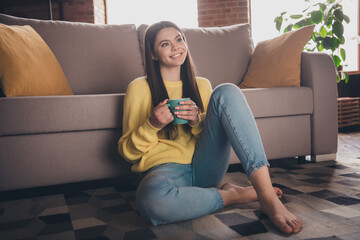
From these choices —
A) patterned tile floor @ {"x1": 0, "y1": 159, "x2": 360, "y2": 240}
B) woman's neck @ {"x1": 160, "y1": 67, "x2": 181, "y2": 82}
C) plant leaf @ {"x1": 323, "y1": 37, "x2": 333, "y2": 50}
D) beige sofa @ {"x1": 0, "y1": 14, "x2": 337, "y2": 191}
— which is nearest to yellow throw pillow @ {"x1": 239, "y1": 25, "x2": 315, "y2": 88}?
beige sofa @ {"x1": 0, "y1": 14, "x2": 337, "y2": 191}

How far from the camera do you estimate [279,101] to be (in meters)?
1.75

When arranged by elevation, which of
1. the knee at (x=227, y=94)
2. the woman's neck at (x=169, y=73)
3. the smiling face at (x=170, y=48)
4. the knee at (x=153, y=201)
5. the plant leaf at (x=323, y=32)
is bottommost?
→ the knee at (x=153, y=201)

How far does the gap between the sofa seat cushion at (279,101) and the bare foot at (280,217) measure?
0.84m

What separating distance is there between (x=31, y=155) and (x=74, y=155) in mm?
178

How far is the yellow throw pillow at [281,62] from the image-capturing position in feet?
6.14

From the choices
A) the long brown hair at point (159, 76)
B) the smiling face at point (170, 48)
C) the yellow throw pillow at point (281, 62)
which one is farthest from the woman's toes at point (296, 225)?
the yellow throw pillow at point (281, 62)

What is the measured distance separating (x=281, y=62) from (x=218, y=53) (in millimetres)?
530

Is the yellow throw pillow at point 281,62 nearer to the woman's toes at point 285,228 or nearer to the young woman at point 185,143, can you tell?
the young woman at point 185,143

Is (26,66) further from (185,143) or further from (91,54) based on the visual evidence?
(185,143)

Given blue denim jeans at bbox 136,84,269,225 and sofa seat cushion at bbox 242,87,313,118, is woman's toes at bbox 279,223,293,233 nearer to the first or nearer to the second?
blue denim jeans at bbox 136,84,269,225

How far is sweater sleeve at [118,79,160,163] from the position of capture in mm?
1061

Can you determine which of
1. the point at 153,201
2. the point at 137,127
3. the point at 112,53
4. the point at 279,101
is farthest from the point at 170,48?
the point at 112,53

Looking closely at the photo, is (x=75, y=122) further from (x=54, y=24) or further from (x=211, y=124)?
(x=54, y=24)

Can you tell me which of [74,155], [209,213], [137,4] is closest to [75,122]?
[74,155]
